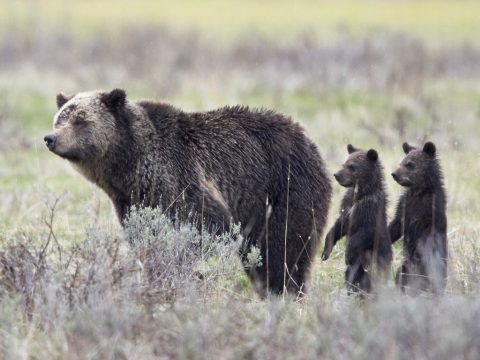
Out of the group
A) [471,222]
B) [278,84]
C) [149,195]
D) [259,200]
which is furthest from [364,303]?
[278,84]

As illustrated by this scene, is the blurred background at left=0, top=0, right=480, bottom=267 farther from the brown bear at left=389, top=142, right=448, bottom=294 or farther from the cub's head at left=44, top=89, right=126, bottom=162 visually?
the brown bear at left=389, top=142, right=448, bottom=294

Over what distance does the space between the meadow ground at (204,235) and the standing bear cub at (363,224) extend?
390 mm

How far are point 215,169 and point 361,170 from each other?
132 cm

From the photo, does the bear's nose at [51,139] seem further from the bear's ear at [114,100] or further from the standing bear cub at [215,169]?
the bear's ear at [114,100]

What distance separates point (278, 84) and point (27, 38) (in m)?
8.78

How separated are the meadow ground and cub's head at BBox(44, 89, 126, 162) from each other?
0.60 meters

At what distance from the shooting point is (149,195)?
8125 millimetres

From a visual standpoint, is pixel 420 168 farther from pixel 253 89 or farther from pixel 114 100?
pixel 253 89

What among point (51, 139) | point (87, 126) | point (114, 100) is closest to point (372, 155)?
point (114, 100)

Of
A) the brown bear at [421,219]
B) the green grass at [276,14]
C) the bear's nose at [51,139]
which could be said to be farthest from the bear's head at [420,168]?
the green grass at [276,14]

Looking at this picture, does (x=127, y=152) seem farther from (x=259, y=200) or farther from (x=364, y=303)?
(x=364, y=303)

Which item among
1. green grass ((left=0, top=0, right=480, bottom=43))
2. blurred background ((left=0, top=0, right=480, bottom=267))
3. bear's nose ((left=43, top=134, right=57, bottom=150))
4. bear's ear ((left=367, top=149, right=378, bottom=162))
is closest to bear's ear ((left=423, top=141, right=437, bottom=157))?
bear's ear ((left=367, top=149, right=378, bottom=162))

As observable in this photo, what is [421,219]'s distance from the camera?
7480mm

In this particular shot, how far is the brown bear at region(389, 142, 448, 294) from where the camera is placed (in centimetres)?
728
